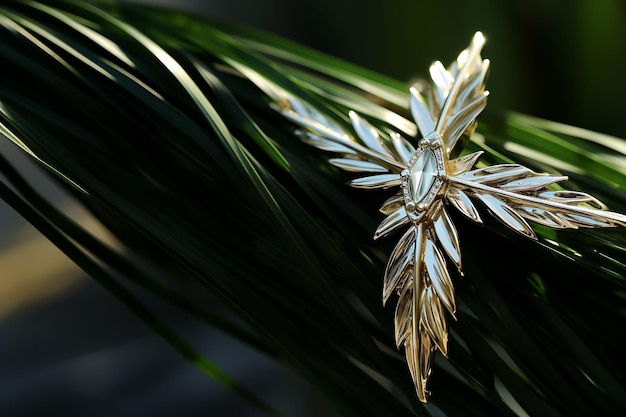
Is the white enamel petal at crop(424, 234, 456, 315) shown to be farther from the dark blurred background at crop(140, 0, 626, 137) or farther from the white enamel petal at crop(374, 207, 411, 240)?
the dark blurred background at crop(140, 0, 626, 137)

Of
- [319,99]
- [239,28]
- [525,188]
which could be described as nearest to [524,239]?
[525,188]

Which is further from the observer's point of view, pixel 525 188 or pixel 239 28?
pixel 239 28

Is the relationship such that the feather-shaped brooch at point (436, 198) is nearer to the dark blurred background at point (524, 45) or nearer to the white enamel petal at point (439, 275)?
the white enamel petal at point (439, 275)

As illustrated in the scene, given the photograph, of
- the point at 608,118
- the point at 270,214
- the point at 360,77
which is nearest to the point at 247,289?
the point at 270,214

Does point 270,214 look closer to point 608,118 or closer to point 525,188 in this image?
point 525,188

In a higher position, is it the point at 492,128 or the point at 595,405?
the point at 492,128

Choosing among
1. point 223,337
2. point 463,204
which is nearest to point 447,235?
point 463,204

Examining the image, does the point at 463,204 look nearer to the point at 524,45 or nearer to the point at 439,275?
the point at 439,275

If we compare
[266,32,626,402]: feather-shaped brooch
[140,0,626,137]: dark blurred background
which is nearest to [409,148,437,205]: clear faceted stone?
[266,32,626,402]: feather-shaped brooch
